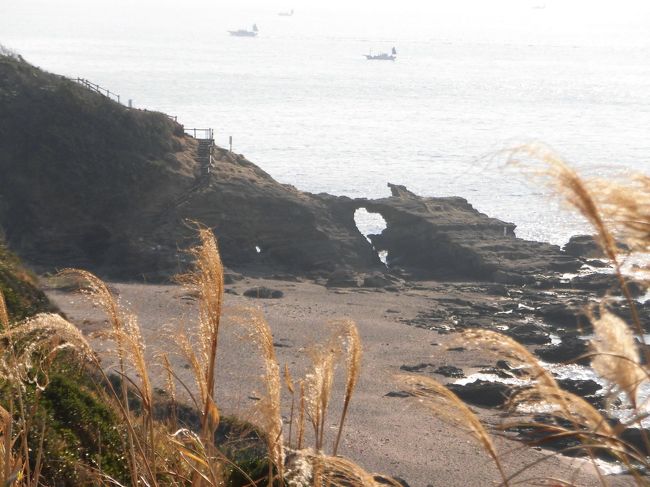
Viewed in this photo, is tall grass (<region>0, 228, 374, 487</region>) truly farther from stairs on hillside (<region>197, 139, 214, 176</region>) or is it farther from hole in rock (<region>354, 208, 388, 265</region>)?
hole in rock (<region>354, 208, 388, 265</region>)

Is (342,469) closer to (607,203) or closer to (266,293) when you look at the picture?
(607,203)

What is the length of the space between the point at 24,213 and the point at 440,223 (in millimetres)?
15848

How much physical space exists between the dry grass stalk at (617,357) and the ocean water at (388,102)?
0.34m

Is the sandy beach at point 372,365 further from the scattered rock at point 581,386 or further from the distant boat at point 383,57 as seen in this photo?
the distant boat at point 383,57

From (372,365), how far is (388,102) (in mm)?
78292

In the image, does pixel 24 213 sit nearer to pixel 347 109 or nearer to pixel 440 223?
pixel 440 223

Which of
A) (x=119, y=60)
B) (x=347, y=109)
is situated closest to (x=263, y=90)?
(x=347, y=109)

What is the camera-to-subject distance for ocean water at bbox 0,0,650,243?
5997 cm

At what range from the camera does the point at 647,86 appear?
116m

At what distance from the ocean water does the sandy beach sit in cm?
570

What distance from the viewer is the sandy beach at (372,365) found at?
17.4m

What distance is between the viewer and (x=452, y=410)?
250 centimetres

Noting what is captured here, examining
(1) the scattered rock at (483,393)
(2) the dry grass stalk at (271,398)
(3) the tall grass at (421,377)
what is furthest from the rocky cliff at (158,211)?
(2) the dry grass stalk at (271,398)

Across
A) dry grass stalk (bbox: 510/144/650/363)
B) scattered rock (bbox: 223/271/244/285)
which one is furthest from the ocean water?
scattered rock (bbox: 223/271/244/285)
